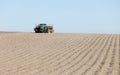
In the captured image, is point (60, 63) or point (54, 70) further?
point (60, 63)

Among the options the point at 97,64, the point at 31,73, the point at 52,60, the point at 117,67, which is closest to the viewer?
the point at 31,73

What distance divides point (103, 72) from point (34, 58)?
3957 mm

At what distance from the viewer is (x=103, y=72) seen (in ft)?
30.0

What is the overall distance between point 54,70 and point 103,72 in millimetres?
1528

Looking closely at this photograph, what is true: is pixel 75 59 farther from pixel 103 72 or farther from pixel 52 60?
pixel 103 72

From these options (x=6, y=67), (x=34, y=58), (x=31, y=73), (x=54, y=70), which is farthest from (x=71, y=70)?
(x=34, y=58)

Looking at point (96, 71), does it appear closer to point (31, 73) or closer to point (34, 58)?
point (31, 73)

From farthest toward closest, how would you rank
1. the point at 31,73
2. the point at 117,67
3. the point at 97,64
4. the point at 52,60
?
the point at 52,60 → the point at 97,64 → the point at 117,67 → the point at 31,73

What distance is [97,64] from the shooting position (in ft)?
35.3

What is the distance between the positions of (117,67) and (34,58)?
3699mm

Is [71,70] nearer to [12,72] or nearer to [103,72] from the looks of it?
[103,72]

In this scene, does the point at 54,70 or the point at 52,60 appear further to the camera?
the point at 52,60

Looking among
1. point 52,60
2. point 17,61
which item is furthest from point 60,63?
point 17,61

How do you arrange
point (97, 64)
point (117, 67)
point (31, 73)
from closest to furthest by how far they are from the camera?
1. point (31, 73)
2. point (117, 67)
3. point (97, 64)
